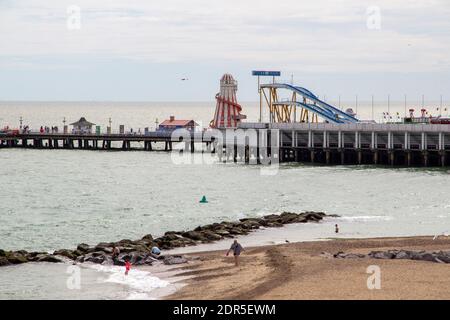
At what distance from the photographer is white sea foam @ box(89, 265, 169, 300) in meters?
33.9

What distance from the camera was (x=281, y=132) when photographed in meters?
106

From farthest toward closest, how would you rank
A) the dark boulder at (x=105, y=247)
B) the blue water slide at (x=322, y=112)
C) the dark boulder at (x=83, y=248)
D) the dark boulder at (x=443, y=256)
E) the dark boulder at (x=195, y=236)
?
the blue water slide at (x=322, y=112) → the dark boulder at (x=195, y=236) → the dark boulder at (x=83, y=248) → the dark boulder at (x=105, y=247) → the dark boulder at (x=443, y=256)

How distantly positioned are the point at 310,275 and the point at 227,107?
89769 mm

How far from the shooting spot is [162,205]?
66.2 metres

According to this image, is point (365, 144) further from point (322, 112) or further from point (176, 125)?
point (176, 125)

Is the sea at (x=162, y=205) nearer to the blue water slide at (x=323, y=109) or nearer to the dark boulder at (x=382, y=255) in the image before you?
the dark boulder at (x=382, y=255)

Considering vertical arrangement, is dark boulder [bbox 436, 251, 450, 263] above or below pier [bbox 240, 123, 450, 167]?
below

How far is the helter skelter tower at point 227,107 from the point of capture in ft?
402

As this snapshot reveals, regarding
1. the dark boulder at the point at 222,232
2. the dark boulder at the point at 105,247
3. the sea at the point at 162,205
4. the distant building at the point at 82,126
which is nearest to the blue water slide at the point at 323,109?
the sea at the point at 162,205

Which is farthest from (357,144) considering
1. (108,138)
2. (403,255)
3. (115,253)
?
(403,255)

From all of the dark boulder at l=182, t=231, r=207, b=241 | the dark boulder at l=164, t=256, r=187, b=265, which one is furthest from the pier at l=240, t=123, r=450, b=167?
the dark boulder at l=164, t=256, r=187, b=265

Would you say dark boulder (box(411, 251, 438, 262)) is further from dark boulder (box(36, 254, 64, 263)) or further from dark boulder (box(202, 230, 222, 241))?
dark boulder (box(36, 254, 64, 263))

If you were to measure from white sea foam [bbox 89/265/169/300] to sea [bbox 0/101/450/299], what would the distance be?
0.04 m

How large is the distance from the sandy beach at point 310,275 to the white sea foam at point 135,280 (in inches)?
45.6
